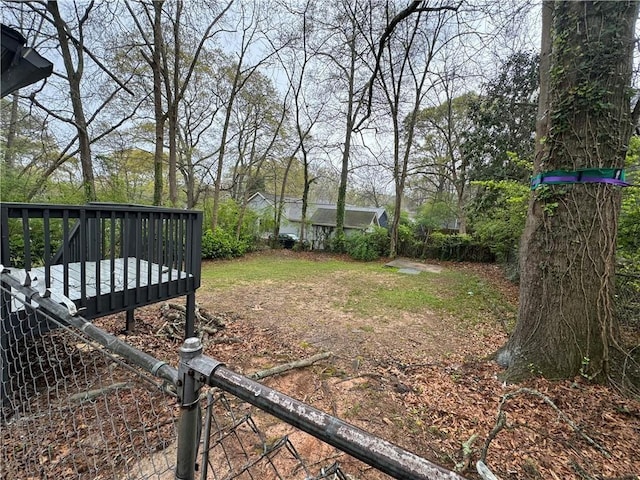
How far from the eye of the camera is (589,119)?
2.33 meters

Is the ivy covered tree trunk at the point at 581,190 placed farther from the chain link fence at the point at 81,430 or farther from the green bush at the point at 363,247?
the green bush at the point at 363,247

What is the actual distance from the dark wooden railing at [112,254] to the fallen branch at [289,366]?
1.23 meters

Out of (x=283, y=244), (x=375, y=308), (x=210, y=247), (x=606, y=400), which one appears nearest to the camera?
(x=606, y=400)

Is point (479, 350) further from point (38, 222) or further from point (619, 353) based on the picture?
point (38, 222)

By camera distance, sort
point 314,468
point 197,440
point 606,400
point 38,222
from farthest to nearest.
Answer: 1. point 38,222
2. point 606,400
3. point 314,468
4. point 197,440

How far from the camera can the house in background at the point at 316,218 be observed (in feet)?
47.1

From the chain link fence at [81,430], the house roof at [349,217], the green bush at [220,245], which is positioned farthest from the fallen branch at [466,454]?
the house roof at [349,217]

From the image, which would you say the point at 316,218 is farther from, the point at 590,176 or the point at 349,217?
the point at 590,176

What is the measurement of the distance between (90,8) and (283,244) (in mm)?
9906

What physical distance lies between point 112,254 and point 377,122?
12297mm

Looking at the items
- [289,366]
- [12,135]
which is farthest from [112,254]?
[12,135]

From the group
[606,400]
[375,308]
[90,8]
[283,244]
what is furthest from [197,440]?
[283,244]

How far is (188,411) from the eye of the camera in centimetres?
67

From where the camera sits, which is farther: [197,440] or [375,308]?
[375,308]
